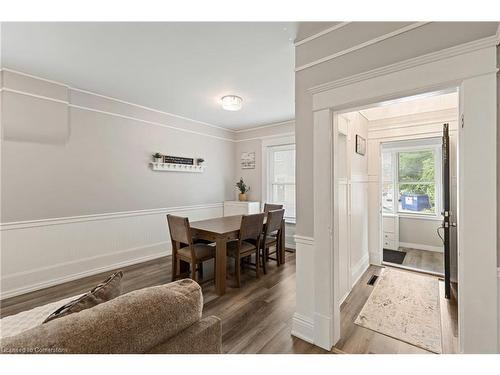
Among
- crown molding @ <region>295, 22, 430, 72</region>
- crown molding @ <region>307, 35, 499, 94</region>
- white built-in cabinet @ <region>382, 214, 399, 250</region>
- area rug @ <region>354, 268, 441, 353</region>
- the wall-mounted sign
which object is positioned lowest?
area rug @ <region>354, 268, 441, 353</region>

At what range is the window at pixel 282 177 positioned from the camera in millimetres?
4757

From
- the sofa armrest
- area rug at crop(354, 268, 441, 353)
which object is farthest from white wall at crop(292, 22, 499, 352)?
the sofa armrest

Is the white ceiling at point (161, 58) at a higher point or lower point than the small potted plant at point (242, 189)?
higher

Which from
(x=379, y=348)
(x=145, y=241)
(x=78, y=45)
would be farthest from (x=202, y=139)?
(x=379, y=348)

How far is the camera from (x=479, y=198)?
124 centimetres

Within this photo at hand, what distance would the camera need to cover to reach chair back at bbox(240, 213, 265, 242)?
282cm

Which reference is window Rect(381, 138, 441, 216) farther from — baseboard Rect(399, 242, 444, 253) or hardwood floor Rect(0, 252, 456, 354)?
hardwood floor Rect(0, 252, 456, 354)

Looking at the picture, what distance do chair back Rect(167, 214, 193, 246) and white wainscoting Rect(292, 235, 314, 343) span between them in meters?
1.31

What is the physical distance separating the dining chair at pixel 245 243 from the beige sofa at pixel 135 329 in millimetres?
1824

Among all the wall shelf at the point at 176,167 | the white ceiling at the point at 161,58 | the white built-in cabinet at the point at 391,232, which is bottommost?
the white built-in cabinet at the point at 391,232

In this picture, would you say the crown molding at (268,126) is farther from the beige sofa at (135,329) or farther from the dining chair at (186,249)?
the beige sofa at (135,329)

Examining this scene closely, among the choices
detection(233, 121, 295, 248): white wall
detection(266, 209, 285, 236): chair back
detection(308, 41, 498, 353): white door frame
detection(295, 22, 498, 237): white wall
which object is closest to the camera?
detection(308, 41, 498, 353): white door frame

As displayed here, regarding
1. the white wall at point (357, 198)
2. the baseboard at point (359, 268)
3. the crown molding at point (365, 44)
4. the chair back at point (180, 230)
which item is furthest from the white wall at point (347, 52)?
the baseboard at point (359, 268)
